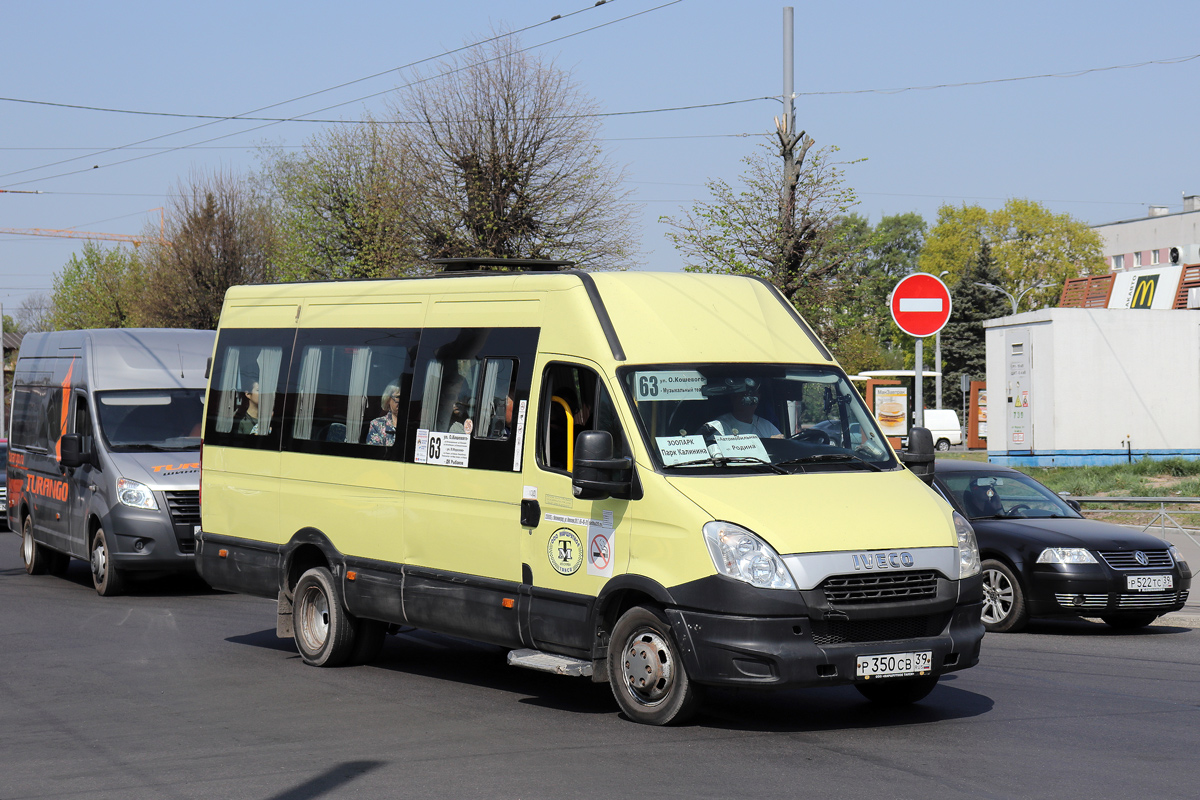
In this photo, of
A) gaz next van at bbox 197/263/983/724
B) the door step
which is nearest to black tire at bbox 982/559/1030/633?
gaz next van at bbox 197/263/983/724

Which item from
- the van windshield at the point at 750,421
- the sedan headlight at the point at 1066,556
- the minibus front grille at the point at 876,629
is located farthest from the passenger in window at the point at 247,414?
the sedan headlight at the point at 1066,556

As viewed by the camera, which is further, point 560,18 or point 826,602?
point 560,18

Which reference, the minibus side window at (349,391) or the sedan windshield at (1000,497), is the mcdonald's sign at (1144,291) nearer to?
the sedan windshield at (1000,497)

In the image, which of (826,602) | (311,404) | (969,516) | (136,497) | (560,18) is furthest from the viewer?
(560,18)

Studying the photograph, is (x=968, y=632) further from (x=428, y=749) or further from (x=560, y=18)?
(x=560, y=18)

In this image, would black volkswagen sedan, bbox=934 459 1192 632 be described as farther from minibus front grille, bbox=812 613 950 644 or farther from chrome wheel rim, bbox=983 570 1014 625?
minibus front grille, bbox=812 613 950 644

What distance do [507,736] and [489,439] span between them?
198 cm

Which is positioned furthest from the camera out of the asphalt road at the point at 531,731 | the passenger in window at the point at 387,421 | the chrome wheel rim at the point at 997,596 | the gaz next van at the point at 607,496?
the chrome wheel rim at the point at 997,596

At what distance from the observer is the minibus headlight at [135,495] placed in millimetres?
14508

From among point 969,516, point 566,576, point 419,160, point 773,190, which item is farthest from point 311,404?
point 419,160

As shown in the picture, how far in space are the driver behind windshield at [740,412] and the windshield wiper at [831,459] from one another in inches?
7.7

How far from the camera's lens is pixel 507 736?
7469 millimetres

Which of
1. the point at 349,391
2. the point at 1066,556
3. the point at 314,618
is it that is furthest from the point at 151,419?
the point at 1066,556

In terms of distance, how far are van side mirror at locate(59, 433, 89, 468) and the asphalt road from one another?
166 inches
